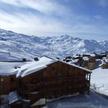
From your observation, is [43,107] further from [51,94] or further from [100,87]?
[100,87]

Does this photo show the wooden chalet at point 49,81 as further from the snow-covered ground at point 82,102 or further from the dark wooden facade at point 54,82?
the snow-covered ground at point 82,102

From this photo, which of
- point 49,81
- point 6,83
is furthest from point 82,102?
point 6,83

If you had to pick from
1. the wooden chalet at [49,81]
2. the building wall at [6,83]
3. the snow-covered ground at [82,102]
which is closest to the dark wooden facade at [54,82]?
the wooden chalet at [49,81]

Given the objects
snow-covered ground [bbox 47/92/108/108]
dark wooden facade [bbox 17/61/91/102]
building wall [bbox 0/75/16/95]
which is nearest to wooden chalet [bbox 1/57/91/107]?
dark wooden facade [bbox 17/61/91/102]

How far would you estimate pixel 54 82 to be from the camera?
42.5 meters

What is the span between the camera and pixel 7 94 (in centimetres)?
4256

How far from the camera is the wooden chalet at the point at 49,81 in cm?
4053

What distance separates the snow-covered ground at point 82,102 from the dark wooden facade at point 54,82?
1.74m

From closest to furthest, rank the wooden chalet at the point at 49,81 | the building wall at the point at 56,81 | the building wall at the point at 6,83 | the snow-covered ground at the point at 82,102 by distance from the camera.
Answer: the snow-covered ground at the point at 82,102 < the wooden chalet at the point at 49,81 < the building wall at the point at 56,81 < the building wall at the point at 6,83

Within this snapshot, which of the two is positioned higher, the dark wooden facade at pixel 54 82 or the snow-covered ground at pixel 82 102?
the dark wooden facade at pixel 54 82

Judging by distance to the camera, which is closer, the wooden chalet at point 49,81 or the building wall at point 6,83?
the wooden chalet at point 49,81

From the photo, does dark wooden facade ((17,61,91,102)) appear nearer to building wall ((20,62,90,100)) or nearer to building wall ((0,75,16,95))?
building wall ((20,62,90,100))

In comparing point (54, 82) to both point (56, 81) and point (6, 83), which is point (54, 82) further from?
point (6, 83)

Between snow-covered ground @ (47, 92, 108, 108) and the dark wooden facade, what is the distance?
1.74 meters
